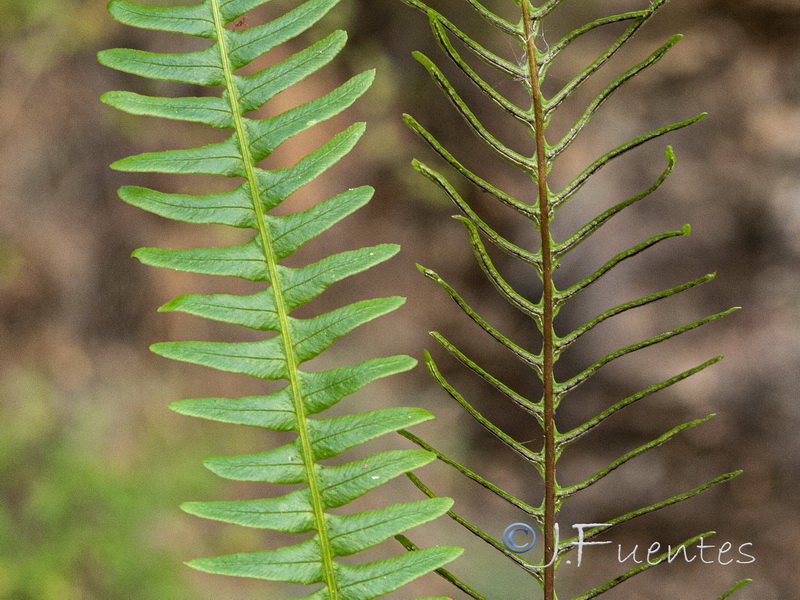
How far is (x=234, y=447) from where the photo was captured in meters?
2.57

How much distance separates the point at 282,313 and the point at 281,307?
0.01 m

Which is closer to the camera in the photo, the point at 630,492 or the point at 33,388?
the point at 630,492

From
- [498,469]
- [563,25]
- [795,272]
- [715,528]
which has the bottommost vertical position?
[715,528]

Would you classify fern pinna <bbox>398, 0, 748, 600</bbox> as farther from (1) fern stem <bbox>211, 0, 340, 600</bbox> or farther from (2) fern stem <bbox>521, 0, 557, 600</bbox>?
(1) fern stem <bbox>211, 0, 340, 600</bbox>

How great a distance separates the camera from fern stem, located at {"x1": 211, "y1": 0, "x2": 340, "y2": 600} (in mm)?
1185

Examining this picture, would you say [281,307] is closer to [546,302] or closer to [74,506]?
[546,302]

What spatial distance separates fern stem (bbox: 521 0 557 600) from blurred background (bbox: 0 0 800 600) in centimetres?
111

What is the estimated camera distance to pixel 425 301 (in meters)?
2.49

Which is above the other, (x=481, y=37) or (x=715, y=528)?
(x=481, y=37)

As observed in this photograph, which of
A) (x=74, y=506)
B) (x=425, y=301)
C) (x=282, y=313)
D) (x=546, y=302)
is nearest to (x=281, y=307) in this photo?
(x=282, y=313)

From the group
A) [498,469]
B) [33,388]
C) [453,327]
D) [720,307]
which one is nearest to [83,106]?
[33,388]

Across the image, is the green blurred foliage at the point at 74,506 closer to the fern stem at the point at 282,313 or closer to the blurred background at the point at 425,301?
the blurred background at the point at 425,301

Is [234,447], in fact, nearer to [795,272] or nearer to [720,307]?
[720,307]

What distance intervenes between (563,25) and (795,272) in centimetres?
106
